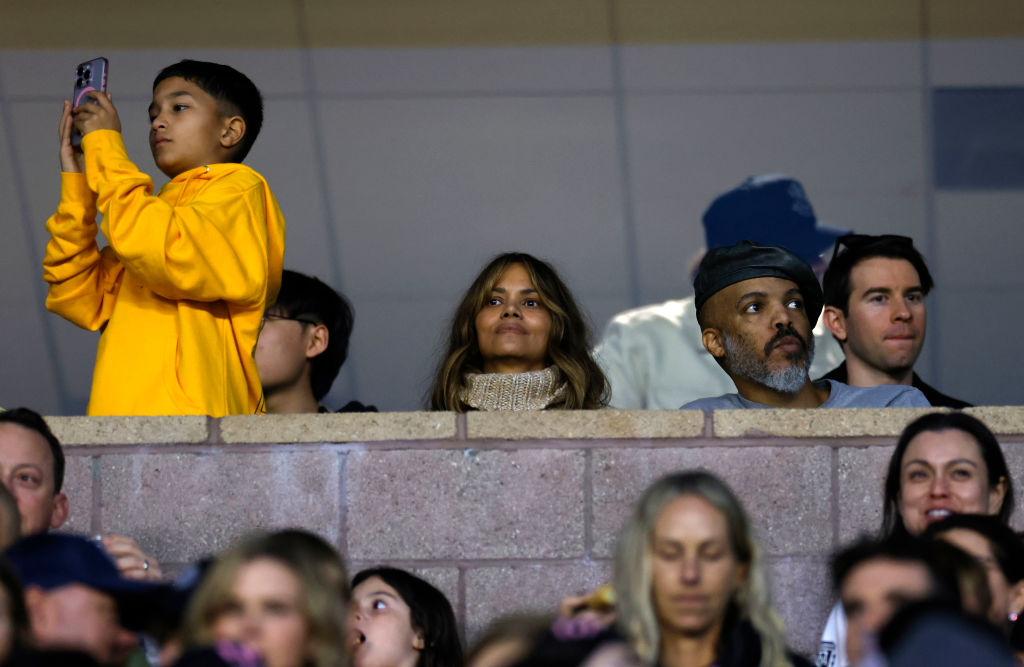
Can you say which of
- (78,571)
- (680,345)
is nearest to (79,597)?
(78,571)

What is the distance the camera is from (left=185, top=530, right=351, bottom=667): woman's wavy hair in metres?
3.03

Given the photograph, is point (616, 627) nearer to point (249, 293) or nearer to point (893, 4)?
point (249, 293)

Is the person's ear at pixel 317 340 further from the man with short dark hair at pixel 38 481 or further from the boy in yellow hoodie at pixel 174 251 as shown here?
the man with short dark hair at pixel 38 481

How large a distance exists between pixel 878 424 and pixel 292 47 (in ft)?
16.0

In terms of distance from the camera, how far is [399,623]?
4008mm

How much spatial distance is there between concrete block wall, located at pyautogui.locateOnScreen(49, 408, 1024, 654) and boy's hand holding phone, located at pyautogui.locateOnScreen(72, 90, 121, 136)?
2.80 ft

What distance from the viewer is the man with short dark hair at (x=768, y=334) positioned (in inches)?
192

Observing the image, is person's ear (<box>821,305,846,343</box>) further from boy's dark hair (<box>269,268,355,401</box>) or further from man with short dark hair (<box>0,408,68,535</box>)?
man with short dark hair (<box>0,408,68,535</box>)

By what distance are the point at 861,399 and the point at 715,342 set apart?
497mm

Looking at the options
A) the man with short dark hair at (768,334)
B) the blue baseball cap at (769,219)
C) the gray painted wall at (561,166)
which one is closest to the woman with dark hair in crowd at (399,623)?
the man with short dark hair at (768,334)

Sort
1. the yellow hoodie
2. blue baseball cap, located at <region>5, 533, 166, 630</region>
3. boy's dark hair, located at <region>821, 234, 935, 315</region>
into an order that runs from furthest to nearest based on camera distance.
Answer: boy's dark hair, located at <region>821, 234, 935, 315</region>
the yellow hoodie
blue baseball cap, located at <region>5, 533, 166, 630</region>

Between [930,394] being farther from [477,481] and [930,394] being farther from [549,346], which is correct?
[477,481]

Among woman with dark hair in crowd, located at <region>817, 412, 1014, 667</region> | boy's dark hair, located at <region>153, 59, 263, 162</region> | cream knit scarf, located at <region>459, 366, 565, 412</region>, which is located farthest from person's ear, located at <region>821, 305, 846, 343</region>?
boy's dark hair, located at <region>153, 59, 263, 162</region>

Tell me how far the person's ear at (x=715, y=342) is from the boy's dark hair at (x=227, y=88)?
1587mm
